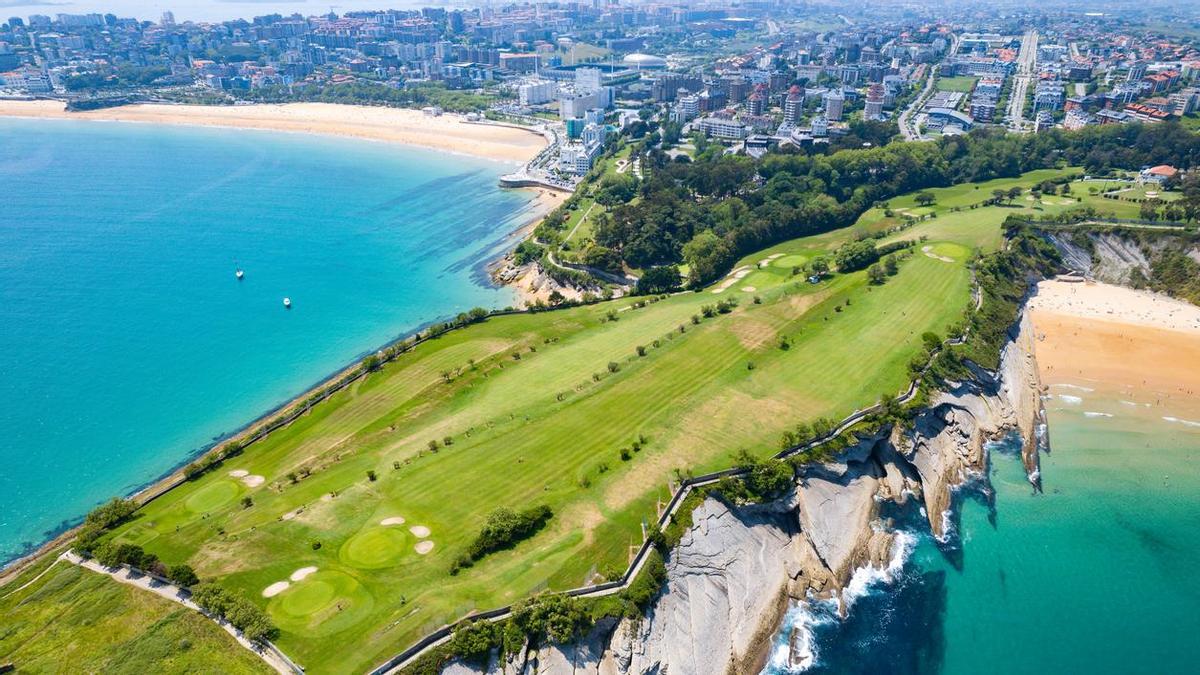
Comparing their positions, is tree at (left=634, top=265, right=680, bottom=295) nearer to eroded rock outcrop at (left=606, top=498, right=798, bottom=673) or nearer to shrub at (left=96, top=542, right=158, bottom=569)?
eroded rock outcrop at (left=606, top=498, right=798, bottom=673)

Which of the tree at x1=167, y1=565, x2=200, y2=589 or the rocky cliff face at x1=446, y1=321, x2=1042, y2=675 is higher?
the tree at x1=167, y1=565, x2=200, y2=589

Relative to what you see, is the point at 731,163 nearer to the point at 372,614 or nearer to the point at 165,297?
the point at 165,297

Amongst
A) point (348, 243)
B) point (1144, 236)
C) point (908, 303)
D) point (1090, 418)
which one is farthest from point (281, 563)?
point (1144, 236)

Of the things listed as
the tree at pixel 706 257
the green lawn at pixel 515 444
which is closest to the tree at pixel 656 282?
the tree at pixel 706 257

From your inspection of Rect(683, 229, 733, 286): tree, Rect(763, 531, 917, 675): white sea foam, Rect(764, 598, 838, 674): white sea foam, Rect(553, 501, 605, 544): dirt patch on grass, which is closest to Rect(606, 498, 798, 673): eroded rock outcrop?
Rect(764, 598, 838, 674): white sea foam

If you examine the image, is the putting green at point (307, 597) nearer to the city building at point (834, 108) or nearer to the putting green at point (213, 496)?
the putting green at point (213, 496)

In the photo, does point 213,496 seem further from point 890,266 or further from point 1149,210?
point 1149,210

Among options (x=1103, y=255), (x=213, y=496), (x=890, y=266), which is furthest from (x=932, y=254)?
(x=213, y=496)
